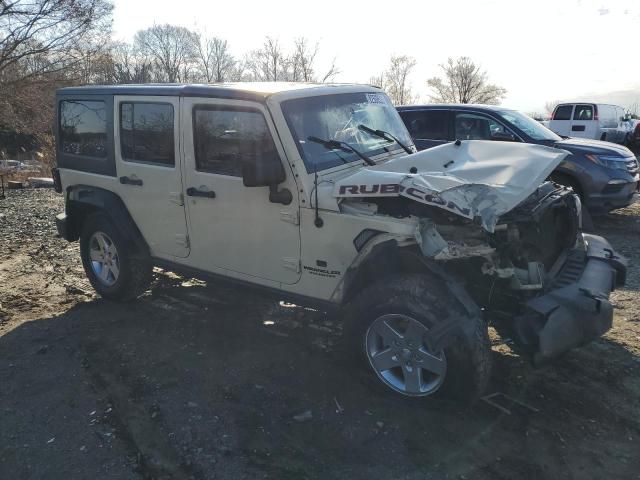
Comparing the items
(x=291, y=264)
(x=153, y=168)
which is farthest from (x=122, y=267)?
(x=291, y=264)

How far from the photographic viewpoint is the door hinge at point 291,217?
3666mm

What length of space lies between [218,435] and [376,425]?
0.95 m

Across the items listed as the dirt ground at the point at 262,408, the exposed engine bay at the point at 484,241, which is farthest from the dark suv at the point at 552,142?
the exposed engine bay at the point at 484,241

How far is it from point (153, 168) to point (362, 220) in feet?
6.84

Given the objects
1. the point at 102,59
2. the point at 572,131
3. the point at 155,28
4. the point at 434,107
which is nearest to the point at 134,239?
the point at 434,107

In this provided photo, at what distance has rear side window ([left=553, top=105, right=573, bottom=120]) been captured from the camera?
18.2 metres

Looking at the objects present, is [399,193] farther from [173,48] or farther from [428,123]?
[173,48]

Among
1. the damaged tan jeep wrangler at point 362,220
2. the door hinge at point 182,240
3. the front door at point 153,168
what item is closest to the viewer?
the damaged tan jeep wrangler at point 362,220

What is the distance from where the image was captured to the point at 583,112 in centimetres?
1805

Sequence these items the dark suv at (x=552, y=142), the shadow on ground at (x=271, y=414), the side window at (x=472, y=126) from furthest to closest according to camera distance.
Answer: the side window at (x=472, y=126)
the dark suv at (x=552, y=142)
the shadow on ground at (x=271, y=414)

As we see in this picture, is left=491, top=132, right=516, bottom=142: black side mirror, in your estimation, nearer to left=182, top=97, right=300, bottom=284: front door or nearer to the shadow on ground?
the shadow on ground

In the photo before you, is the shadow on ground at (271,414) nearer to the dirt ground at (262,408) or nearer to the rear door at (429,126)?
the dirt ground at (262,408)

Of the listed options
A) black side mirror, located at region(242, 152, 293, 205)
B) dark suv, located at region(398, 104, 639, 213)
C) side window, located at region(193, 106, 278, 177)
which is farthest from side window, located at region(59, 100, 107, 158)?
dark suv, located at region(398, 104, 639, 213)

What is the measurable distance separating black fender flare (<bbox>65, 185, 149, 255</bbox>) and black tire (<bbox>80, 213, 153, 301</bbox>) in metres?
0.07
